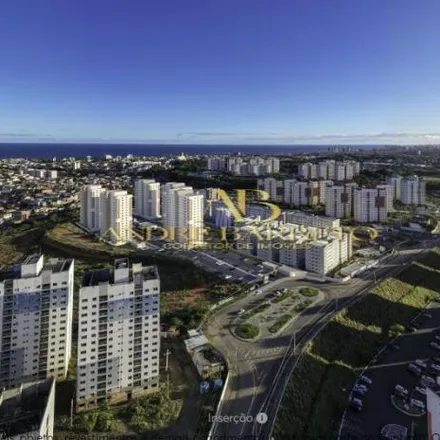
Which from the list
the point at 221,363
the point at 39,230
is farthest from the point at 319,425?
the point at 39,230

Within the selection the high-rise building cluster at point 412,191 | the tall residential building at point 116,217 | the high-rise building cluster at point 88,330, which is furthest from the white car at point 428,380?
the high-rise building cluster at point 412,191

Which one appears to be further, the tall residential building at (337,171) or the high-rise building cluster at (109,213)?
the tall residential building at (337,171)

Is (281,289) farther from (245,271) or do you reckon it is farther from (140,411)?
(140,411)

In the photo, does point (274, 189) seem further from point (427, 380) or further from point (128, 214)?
point (427, 380)

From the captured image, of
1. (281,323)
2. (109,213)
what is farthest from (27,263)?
(109,213)

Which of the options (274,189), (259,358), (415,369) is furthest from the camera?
(274,189)

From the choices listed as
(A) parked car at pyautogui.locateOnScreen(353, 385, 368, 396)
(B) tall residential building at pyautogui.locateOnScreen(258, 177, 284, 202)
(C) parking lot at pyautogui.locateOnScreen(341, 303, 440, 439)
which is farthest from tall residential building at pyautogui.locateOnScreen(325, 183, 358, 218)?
(A) parked car at pyautogui.locateOnScreen(353, 385, 368, 396)

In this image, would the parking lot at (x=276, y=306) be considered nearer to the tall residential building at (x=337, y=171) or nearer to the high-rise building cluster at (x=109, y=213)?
the high-rise building cluster at (x=109, y=213)
